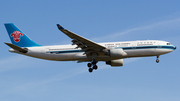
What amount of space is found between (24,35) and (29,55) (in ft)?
13.6

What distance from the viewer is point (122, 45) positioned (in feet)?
144

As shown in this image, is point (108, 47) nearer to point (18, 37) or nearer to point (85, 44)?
point (85, 44)

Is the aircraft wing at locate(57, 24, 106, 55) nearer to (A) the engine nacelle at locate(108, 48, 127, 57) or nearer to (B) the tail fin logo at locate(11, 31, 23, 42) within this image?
(A) the engine nacelle at locate(108, 48, 127, 57)

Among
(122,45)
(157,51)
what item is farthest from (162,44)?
(122,45)

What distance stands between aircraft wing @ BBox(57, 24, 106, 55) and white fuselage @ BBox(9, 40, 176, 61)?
60.2 inches

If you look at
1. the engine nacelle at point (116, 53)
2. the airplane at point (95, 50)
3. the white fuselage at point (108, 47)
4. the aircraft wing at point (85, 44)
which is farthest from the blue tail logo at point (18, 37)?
the engine nacelle at point (116, 53)

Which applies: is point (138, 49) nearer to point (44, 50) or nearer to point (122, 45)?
point (122, 45)

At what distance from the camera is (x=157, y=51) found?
44125 millimetres

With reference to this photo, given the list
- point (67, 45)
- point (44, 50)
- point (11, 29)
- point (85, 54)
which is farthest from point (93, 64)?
point (11, 29)

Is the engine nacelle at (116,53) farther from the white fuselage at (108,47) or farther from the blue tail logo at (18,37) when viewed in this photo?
the blue tail logo at (18,37)

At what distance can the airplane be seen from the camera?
139 feet

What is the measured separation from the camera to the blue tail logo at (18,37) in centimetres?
4706

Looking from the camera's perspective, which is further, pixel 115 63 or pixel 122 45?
pixel 115 63

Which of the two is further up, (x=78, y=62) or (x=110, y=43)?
(x=110, y=43)
